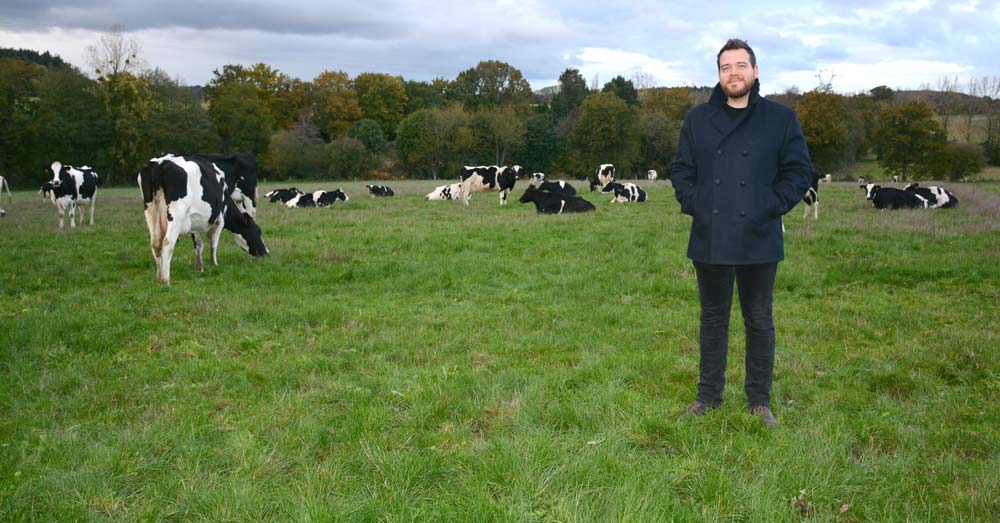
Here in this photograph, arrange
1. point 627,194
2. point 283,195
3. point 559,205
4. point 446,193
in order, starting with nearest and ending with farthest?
point 559,205
point 283,195
point 627,194
point 446,193

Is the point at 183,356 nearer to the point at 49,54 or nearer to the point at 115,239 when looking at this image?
the point at 115,239

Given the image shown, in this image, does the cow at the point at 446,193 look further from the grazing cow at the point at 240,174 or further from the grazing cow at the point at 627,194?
the grazing cow at the point at 240,174

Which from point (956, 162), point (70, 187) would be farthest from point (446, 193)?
point (956, 162)

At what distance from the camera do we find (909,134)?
51469 mm

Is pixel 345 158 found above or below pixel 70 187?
above

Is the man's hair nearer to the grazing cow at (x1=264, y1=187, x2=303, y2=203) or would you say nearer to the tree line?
the grazing cow at (x1=264, y1=187, x2=303, y2=203)

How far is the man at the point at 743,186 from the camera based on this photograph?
4332 mm

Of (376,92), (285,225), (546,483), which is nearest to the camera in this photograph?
(546,483)

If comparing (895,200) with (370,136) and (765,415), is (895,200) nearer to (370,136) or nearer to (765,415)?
(765,415)

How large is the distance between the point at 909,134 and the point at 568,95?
43.0 metres

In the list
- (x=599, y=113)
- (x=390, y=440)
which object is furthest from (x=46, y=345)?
(x=599, y=113)

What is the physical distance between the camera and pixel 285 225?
54.1ft

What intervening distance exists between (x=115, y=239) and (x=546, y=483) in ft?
43.7

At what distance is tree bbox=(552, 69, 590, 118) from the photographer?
84.6m
